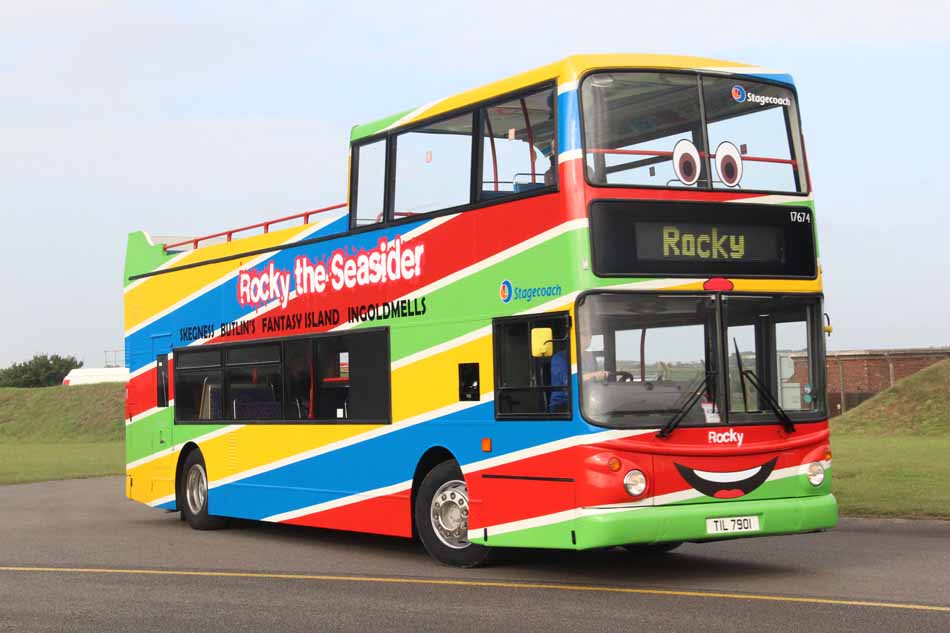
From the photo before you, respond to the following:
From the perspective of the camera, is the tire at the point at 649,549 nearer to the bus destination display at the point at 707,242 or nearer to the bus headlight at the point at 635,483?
the bus headlight at the point at 635,483

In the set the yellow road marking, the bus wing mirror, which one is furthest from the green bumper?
the bus wing mirror

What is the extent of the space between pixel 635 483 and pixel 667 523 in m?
0.42

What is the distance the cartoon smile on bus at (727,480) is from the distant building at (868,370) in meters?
44.2

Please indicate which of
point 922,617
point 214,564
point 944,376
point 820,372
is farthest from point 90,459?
point 922,617

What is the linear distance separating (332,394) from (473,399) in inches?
114

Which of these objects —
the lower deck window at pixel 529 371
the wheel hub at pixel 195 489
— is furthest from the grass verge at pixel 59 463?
the lower deck window at pixel 529 371

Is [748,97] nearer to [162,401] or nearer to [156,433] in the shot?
[162,401]

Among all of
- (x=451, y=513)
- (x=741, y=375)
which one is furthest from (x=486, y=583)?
(x=741, y=375)

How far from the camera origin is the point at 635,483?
37.6 feet

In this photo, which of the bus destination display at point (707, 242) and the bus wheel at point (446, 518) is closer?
the bus destination display at point (707, 242)

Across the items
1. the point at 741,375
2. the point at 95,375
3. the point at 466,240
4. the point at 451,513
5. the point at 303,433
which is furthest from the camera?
the point at 95,375

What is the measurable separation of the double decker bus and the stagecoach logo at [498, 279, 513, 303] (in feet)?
0.17

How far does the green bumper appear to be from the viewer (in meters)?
11.4

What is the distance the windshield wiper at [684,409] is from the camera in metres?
11.6
